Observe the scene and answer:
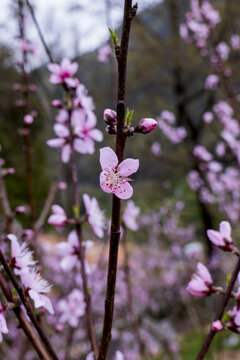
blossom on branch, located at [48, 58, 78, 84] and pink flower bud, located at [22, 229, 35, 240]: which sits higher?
blossom on branch, located at [48, 58, 78, 84]

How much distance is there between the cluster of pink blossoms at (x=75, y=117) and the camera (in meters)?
1.17

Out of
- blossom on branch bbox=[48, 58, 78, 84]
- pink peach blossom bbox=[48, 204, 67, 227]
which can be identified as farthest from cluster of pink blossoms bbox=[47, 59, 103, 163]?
pink peach blossom bbox=[48, 204, 67, 227]

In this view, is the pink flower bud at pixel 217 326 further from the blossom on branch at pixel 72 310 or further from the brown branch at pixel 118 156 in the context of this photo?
the blossom on branch at pixel 72 310

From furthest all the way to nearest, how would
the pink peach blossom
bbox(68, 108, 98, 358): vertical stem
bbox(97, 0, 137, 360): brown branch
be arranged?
the pink peach blossom
bbox(68, 108, 98, 358): vertical stem
bbox(97, 0, 137, 360): brown branch

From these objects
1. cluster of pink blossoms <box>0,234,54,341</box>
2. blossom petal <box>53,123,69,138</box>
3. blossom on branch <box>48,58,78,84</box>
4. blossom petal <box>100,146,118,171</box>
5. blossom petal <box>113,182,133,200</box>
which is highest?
blossom on branch <box>48,58,78,84</box>

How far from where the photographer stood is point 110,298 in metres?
0.57

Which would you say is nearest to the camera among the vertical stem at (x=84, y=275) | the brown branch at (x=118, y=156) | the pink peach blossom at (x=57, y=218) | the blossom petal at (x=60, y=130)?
the brown branch at (x=118, y=156)

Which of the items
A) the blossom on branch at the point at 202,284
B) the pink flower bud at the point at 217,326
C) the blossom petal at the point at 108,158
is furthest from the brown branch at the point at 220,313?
the blossom petal at the point at 108,158

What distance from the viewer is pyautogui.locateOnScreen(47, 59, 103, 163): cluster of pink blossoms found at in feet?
3.82

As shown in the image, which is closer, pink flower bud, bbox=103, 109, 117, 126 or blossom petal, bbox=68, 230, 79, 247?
pink flower bud, bbox=103, 109, 117, 126

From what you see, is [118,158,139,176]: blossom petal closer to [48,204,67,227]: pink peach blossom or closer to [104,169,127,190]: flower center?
[104,169,127,190]: flower center

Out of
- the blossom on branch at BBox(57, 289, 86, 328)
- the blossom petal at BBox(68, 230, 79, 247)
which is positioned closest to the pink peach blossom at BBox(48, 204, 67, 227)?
the blossom petal at BBox(68, 230, 79, 247)

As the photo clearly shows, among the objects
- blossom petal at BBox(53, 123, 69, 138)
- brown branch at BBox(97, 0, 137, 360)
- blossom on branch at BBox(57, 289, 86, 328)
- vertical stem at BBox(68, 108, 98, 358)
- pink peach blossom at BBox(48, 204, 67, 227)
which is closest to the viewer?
brown branch at BBox(97, 0, 137, 360)

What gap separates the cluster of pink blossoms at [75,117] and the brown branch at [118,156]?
2.17ft
